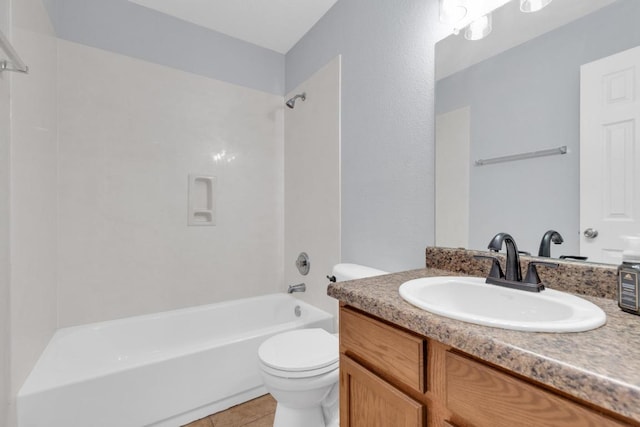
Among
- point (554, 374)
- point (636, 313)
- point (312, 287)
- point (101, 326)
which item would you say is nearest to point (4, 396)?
point (101, 326)

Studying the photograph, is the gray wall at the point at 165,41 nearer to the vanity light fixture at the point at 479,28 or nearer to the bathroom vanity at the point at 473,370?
the vanity light fixture at the point at 479,28

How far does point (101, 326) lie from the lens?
72.9 inches

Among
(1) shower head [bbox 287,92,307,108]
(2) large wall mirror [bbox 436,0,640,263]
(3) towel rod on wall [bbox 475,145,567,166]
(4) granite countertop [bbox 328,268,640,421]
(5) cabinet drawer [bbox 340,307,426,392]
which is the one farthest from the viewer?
(1) shower head [bbox 287,92,307,108]

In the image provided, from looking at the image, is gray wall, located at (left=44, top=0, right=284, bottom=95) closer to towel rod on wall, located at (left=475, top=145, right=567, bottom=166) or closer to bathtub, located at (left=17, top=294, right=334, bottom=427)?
bathtub, located at (left=17, top=294, right=334, bottom=427)

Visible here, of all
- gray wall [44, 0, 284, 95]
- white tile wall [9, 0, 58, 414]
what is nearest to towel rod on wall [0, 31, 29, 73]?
white tile wall [9, 0, 58, 414]

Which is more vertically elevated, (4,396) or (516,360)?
(516,360)

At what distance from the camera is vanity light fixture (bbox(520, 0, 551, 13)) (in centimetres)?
98

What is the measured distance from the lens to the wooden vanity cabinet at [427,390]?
484 mm

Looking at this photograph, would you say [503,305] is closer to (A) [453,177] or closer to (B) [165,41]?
(A) [453,177]

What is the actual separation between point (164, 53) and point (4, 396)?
2100mm

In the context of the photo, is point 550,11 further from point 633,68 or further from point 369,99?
point 369,99

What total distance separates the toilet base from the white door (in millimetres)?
1253

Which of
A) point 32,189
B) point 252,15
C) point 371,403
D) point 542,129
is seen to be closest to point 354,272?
point 371,403

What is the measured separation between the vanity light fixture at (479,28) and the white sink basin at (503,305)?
3.09 feet
